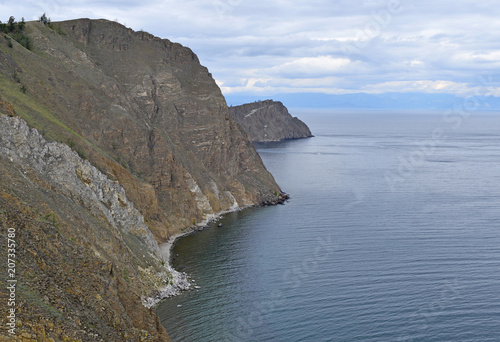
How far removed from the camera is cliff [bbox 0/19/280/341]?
3959cm

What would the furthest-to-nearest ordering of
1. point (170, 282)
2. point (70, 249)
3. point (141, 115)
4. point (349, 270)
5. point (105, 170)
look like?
1. point (141, 115)
2. point (105, 170)
3. point (349, 270)
4. point (170, 282)
5. point (70, 249)

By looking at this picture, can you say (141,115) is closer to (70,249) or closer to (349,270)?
(349,270)

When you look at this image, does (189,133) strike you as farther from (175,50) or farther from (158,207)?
(158,207)

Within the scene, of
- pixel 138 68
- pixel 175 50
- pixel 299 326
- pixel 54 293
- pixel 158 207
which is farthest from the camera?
pixel 175 50

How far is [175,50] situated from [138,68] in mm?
13808

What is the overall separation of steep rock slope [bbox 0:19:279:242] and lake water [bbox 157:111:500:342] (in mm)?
8540

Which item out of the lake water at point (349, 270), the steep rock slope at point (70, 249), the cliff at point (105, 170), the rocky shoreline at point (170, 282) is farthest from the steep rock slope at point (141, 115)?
the lake water at point (349, 270)

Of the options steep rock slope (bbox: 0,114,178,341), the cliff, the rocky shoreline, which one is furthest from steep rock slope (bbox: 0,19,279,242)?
steep rock slope (bbox: 0,114,178,341)

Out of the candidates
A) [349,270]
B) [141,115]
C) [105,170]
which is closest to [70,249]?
[105,170]

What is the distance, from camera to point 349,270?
67.4 metres

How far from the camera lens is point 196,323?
2103 inches

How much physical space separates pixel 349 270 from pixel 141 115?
53.4 meters

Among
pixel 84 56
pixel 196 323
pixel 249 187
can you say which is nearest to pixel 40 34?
pixel 84 56

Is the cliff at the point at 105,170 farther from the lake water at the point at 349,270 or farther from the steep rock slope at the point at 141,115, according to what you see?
the lake water at the point at 349,270
